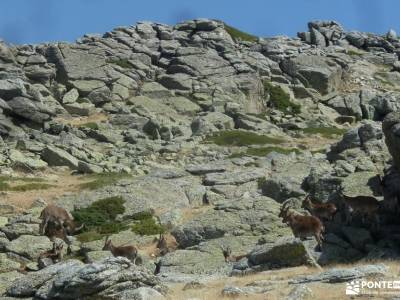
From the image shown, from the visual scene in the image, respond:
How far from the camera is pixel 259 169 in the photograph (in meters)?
43.8

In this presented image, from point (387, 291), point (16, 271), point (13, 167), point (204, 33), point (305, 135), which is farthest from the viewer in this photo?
point (204, 33)

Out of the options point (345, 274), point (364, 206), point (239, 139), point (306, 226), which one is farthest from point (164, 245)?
point (239, 139)

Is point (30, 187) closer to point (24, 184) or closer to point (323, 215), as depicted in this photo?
point (24, 184)

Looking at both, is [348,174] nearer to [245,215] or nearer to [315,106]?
[245,215]

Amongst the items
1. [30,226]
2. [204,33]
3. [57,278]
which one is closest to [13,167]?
[30,226]

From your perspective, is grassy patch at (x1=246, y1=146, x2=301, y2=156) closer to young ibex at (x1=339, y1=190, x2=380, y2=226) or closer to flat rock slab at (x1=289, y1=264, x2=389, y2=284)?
young ibex at (x1=339, y1=190, x2=380, y2=226)

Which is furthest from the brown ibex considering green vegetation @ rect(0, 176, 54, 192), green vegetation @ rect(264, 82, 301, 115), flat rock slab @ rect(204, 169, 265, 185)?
green vegetation @ rect(264, 82, 301, 115)

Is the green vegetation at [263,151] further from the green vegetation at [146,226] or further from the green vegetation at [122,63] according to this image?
the green vegetation at [122,63]

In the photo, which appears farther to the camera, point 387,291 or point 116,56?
point 116,56

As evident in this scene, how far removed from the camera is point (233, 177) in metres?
42.6

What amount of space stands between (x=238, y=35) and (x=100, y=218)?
70.2 metres

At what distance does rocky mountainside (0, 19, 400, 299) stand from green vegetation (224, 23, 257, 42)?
3.69 ft

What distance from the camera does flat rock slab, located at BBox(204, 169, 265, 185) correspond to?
41875mm

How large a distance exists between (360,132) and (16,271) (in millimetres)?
23082
